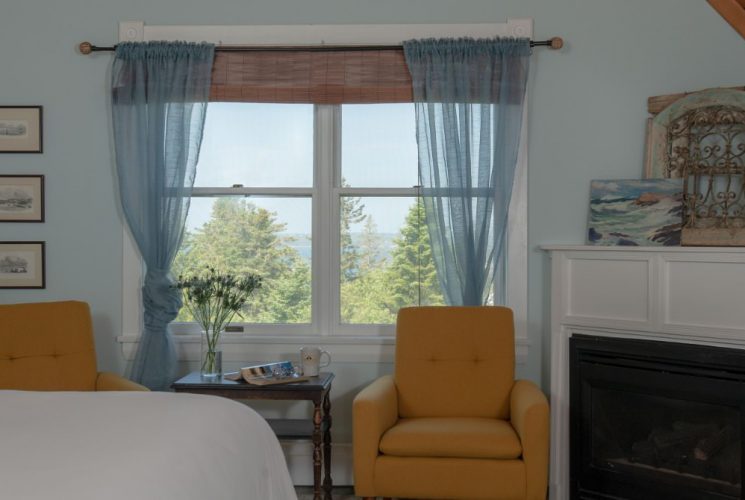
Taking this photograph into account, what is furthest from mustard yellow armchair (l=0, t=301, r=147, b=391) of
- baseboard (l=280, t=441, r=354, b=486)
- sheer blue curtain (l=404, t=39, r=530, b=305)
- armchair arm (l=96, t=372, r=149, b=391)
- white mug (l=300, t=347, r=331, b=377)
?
sheer blue curtain (l=404, t=39, r=530, b=305)

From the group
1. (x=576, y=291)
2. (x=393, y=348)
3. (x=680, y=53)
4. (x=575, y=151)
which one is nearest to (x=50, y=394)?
(x=393, y=348)

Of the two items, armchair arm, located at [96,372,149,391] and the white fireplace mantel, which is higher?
the white fireplace mantel

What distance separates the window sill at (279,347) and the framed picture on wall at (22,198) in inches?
31.1

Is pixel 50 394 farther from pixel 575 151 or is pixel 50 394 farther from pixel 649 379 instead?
pixel 575 151

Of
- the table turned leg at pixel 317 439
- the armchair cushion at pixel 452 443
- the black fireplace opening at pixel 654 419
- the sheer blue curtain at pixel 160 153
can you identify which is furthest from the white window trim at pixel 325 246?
the armchair cushion at pixel 452 443

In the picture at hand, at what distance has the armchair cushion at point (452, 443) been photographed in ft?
9.93

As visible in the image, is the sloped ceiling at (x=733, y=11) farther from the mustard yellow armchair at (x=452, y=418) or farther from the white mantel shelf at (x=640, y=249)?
the mustard yellow armchair at (x=452, y=418)

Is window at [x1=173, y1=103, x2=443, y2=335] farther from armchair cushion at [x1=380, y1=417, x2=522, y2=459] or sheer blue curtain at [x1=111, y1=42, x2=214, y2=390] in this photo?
armchair cushion at [x1=380, y1=417, x2=522, y2=459]

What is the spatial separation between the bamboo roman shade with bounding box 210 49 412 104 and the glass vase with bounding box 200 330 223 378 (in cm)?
121

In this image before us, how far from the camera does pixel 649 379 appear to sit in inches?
131

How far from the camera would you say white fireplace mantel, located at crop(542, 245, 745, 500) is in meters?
3.18

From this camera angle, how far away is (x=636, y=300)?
134 inches

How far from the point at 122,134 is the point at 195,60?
527 mm

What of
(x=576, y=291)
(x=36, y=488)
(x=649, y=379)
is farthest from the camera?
(x=576, y=291)
